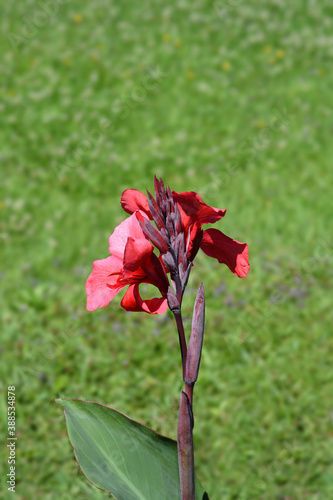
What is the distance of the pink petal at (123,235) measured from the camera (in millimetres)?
1011

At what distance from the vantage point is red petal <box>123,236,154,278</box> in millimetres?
911

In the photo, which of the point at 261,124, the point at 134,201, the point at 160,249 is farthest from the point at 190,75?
the point at 160,249

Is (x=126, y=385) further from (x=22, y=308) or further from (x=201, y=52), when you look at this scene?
(x=201, y=52)

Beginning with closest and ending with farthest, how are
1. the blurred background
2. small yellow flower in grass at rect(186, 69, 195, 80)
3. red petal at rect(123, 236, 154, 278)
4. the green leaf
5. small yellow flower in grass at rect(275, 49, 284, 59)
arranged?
1. red petal at rect(123, 236, 154, 278)
2. the green leaf
3. the blurred background
4. small yellow flower in grass at rect(186, 69, 195, 80)
5. small yellow flower in grass at rect(275, 49, 284, 59)

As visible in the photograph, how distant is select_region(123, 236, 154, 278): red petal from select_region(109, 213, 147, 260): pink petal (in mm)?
73

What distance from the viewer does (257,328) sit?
2799mm

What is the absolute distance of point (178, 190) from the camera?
3.95 metres

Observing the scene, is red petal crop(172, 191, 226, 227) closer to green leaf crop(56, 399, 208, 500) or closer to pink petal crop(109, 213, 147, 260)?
pink petal crop(109, 213, 147, 260)

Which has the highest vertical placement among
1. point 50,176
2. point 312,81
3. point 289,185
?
point 312,81

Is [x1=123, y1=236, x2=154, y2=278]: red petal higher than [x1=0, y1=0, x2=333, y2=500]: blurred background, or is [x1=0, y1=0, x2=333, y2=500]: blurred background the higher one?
[x1=0, y1=0, x2=333, y2=500]: blurred background

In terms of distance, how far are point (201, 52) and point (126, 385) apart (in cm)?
449

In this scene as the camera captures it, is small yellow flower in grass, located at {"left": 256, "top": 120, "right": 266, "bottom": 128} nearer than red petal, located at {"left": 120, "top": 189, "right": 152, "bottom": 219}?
No

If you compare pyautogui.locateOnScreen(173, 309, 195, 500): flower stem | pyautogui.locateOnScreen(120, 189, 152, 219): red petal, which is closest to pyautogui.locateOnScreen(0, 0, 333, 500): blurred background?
pyautogui.locateOnScreen(173, 309, 195, 500): flower stem

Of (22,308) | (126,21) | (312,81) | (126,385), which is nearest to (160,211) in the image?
(126,385)
